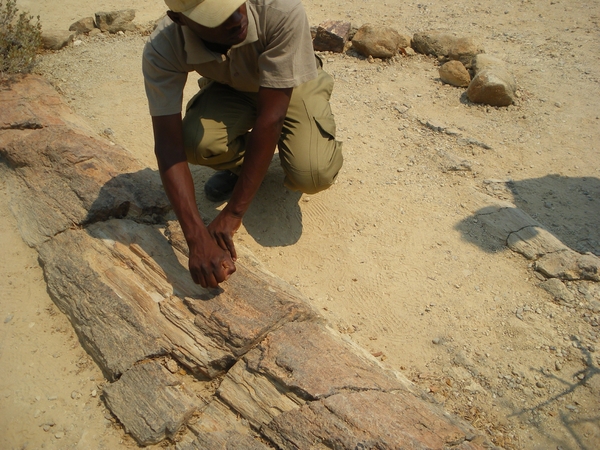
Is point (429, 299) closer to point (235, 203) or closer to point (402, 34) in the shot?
point (235, 203)

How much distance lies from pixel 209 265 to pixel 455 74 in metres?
3.27

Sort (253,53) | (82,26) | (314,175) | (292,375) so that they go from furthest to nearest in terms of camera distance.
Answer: (82,26) → (314,175) → (253,53) → (292,375)

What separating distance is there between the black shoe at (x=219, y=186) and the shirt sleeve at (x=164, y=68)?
92cm

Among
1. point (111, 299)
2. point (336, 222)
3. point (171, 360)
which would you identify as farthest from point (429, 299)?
point (111, 299)

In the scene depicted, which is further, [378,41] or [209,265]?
[378,41]

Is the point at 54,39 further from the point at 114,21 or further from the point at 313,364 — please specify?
the point at 313,364

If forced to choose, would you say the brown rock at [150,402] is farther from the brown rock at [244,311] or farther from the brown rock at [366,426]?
the brown rock at [366,426]

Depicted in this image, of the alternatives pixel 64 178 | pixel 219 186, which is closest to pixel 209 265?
pixel 219 186

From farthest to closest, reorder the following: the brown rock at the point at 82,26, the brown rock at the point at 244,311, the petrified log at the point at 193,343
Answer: the brown rock at the point at 82,26, the brown rock at the point at 244,311, the petrified log at the point at 193,343

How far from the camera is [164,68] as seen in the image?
2553 millimetres

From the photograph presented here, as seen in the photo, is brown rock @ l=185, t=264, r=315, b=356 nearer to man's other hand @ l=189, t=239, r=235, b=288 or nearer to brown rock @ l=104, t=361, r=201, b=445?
man's other hand @ l=189, t=239, r=235, b=288

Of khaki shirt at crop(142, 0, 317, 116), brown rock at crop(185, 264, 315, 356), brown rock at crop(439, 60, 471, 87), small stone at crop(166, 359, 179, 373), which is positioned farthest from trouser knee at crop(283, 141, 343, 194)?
brown rock at crop(439, 60, 471, 87)

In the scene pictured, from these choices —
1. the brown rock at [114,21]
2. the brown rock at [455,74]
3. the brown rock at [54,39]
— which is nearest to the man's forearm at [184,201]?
the brown rock at [455,74]

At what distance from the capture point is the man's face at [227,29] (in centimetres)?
222
